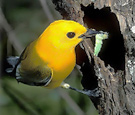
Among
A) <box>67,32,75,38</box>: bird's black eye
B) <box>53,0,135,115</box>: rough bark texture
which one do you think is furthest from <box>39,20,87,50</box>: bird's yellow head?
<box>53,0,135,115</box>: rough bark texture

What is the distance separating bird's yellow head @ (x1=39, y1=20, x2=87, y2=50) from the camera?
2471mm

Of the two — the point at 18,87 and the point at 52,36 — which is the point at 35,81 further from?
the point at 18,87

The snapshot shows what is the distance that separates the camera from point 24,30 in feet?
17.6

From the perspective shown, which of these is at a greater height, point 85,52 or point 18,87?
point 85,52

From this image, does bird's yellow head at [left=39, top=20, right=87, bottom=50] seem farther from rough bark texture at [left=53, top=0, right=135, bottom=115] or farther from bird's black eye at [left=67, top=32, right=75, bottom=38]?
rough bark texture at [left=53, top=0, right=135, bottom=115]

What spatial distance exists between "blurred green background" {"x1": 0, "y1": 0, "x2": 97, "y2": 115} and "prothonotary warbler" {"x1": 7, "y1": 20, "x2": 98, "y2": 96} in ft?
3.13

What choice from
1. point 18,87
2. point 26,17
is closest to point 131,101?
point 18,87

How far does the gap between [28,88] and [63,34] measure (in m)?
2.54

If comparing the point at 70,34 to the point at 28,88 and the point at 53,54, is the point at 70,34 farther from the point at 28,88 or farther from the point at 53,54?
the point at 28,88

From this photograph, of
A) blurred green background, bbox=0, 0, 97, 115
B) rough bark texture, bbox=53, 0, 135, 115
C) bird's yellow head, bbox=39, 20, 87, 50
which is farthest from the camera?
blurred green background, bbox=0, 0, 97, 115

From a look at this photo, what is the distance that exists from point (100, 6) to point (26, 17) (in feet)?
9.75

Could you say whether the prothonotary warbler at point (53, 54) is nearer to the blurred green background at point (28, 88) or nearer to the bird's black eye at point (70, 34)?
the bird's black eye at point (70, 34)

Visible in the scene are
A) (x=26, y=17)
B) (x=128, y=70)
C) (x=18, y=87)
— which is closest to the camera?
(x=128, y=70)

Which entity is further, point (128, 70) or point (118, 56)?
point (118, 56)
